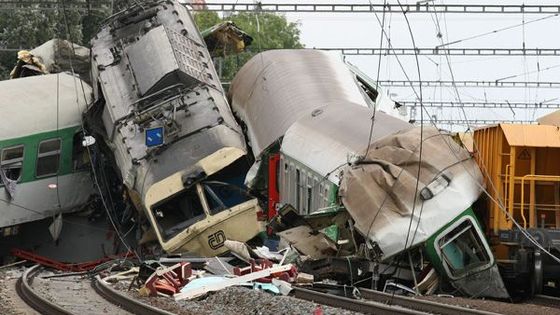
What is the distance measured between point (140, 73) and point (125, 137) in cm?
216

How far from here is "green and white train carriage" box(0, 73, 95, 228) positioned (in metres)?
24.8

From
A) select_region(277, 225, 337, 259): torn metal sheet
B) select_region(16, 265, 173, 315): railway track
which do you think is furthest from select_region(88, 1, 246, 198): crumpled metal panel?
select_region(277, 225, 337, 259): torn metal sheet

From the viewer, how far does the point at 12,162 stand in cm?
2472

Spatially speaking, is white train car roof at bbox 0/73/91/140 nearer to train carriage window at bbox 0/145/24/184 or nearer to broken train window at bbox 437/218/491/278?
train carriage window at bbox 0/145/24/184

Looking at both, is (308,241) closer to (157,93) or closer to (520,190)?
(520,190)

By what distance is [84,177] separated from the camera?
A: 1075 inches

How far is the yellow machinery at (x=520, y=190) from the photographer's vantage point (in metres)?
14.3

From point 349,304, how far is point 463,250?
2.67 metres

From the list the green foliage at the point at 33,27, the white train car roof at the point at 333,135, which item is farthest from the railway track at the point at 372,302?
the green foliage at the point at 33,27

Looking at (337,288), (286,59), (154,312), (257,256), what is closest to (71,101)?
(286,59)

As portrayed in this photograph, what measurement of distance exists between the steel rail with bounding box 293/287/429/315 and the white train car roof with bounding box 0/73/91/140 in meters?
12.9

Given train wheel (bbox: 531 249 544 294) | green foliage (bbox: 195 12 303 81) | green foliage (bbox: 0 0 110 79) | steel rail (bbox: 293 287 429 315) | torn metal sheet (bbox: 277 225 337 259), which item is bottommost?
green foliage (bbox: 195 12 303 81)

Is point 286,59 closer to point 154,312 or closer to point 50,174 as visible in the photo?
point 50,174

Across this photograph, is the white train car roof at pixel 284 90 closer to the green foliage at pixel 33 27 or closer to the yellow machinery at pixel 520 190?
the yellow machinery at pixel 520 190
